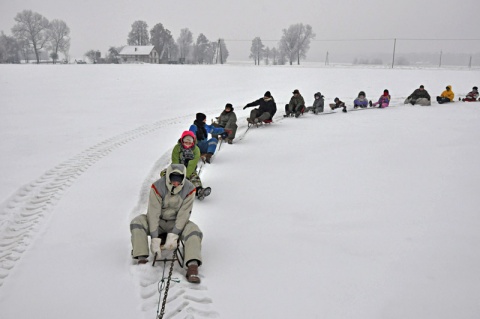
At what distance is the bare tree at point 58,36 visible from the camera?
72375mm

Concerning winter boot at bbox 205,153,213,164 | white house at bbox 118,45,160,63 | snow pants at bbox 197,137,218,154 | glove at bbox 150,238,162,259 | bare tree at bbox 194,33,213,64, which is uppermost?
bare tree at bbox 194,33,213,64

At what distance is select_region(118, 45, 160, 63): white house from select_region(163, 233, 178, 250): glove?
66.6m

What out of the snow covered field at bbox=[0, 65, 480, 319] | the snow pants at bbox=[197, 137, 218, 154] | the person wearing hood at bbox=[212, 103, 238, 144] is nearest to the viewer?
the snow covered field at bbox=[0, 65, 480, 319]

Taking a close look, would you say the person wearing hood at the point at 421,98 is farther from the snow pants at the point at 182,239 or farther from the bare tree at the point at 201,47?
the bare tree at the point at 201,47

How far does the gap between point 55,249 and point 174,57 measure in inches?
3048

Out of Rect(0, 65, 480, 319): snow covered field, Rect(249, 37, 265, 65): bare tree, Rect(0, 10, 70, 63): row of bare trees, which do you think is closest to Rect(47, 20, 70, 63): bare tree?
Rect(0, 10, 70, 63): row of bare trees

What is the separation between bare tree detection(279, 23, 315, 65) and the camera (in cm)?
6775

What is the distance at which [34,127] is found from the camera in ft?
35.4

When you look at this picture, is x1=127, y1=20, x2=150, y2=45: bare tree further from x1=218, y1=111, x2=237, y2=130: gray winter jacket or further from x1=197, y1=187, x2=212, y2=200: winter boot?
x1=197, y1=187, x2=212, y2=200: winter boot

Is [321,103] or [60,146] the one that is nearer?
[60,146]

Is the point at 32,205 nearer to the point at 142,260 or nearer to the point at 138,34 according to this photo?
the point at 142,260

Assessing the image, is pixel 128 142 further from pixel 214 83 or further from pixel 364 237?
pixel 214 83

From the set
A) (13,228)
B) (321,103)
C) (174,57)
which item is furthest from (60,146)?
(174,57)

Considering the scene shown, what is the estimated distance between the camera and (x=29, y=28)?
219 feet
